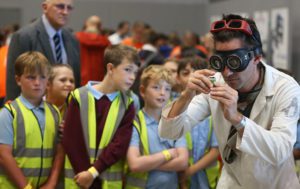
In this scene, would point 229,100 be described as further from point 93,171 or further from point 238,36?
point 93,171

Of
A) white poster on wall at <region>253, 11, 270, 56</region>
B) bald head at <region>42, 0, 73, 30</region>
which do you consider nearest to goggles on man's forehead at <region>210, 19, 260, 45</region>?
bald head at <region>42, 0, 73, 30</region>

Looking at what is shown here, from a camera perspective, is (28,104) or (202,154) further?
(202,154)

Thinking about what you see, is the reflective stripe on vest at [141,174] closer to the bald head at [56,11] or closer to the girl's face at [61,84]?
the girl's face at [61,84]

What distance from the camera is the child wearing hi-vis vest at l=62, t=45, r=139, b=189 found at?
402 centimetres

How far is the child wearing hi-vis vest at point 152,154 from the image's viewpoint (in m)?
4.09

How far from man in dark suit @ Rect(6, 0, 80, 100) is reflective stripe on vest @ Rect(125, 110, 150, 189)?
108cm

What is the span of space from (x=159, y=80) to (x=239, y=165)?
1.64 m

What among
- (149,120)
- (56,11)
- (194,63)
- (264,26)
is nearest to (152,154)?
(149,120)

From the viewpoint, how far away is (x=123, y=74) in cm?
420

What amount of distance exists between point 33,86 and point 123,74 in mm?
668

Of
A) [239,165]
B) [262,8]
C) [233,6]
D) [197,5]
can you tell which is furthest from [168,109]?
[197,5]

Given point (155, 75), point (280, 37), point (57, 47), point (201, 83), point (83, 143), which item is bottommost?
point (280, 37)

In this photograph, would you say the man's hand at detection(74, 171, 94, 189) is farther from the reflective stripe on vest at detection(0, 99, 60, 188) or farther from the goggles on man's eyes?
the goggles on man's eyes

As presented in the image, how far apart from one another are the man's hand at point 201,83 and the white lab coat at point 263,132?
179mm
